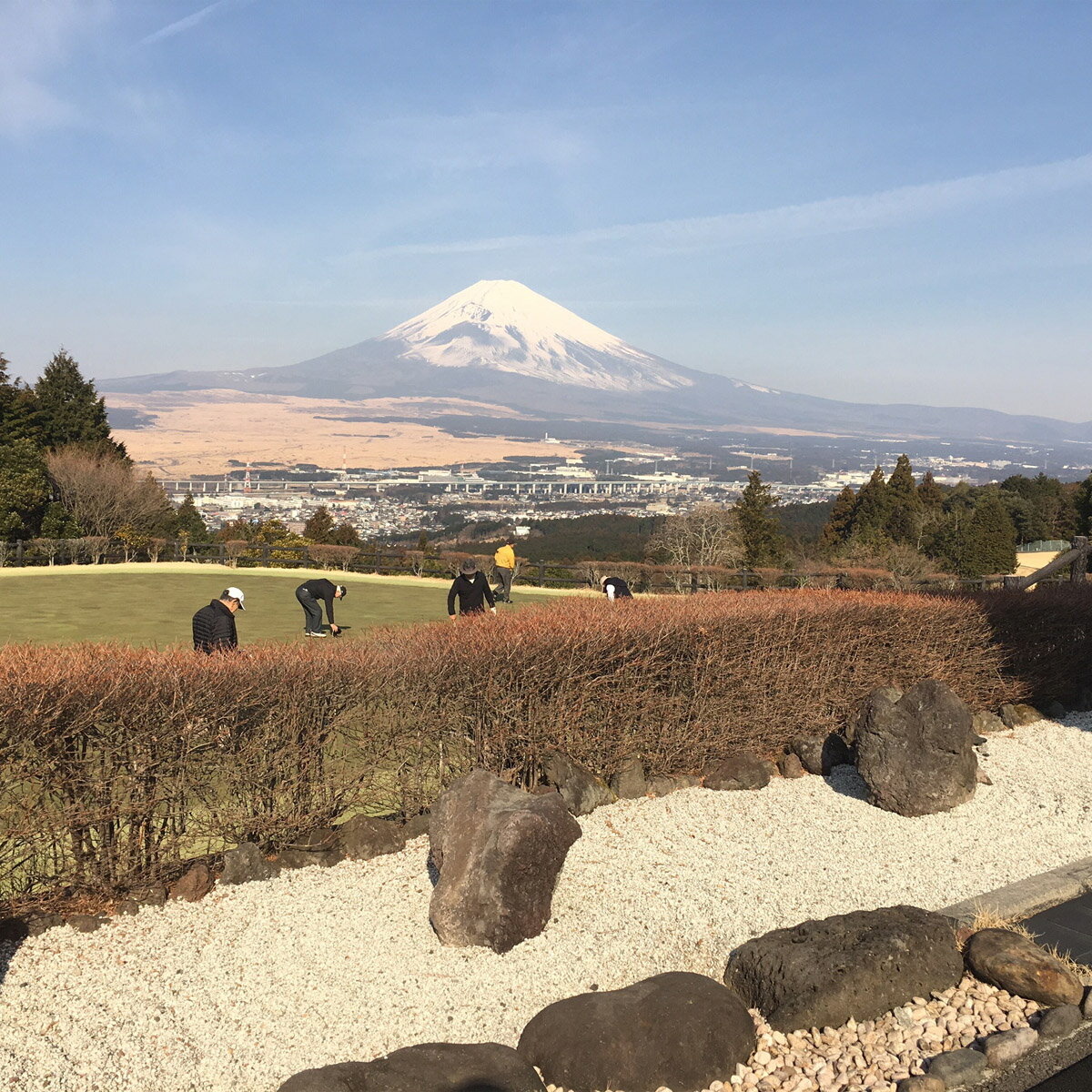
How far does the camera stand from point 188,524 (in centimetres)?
5122

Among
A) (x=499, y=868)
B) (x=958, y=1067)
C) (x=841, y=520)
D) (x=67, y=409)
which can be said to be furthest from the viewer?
(x=841, y=520)

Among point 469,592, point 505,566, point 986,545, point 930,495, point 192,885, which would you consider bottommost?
point 986,545

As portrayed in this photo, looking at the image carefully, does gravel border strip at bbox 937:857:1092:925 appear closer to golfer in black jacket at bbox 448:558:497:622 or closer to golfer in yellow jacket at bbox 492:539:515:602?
golfer in black jacket at bbox 448:558:497:622

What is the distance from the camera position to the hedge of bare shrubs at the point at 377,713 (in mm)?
5379

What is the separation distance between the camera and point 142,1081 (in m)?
4.23

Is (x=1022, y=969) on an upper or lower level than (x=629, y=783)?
upper

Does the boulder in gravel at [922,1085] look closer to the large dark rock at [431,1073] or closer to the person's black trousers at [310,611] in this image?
the large dark rock at [431,1073]

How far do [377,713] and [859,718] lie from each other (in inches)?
162

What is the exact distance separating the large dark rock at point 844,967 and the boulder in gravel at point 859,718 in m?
3.13

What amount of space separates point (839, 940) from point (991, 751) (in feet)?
Answer: 17.9

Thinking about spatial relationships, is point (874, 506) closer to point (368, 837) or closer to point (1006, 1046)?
point (368, 837)

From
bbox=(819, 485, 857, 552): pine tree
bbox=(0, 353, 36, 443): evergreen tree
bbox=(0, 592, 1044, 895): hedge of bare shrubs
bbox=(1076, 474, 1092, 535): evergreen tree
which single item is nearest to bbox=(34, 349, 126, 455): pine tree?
bbox=(0, 353, 36, 443): evergreen tree

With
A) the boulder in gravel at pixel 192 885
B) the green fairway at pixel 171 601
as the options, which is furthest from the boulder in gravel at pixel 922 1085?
the green fairway at pixel 171 601

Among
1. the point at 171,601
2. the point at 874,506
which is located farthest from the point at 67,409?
the point at 874,506
